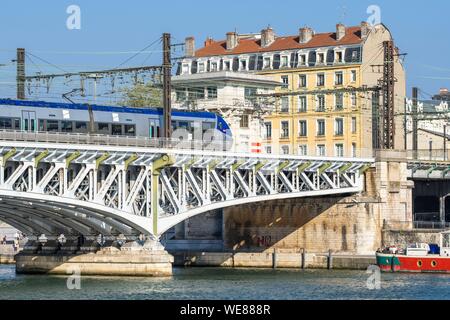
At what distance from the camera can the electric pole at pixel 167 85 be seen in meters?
87.8

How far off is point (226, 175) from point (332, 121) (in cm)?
4489

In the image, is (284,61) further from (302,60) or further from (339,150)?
(339,150)

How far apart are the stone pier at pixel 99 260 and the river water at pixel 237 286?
155 cm

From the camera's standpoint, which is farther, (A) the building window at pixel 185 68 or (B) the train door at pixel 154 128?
(A) the building window at pixel 185 68

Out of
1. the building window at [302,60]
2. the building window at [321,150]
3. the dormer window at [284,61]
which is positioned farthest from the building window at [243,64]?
the building window at [321,150]

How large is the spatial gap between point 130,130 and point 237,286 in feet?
45.7

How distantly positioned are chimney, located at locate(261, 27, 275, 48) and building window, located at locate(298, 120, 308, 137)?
1017 cm

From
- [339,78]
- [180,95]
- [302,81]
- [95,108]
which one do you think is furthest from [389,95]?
[95,108]

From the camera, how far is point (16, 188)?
78188 millimetres

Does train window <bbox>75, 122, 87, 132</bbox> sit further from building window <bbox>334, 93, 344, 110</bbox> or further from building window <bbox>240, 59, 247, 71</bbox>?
building window <bbox>240, 59, 247, 71</bbox>

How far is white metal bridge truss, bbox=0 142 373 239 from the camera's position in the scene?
258ft

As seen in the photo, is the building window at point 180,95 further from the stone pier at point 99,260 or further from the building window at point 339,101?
the stone pier at point 99,260

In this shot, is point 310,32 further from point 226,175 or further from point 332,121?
point 226,175

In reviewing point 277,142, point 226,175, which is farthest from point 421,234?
point 277,142
